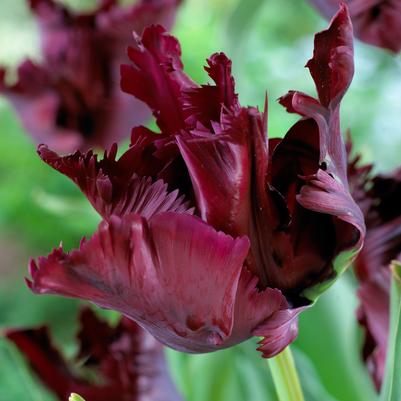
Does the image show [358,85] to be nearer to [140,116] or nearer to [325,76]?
[140,116]

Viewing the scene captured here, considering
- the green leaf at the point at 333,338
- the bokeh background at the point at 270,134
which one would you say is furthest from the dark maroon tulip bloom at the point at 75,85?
the green leaf at the point at 333,338

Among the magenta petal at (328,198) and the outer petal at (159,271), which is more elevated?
the magenta petal at (328,198)

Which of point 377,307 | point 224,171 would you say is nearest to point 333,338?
point 377,307

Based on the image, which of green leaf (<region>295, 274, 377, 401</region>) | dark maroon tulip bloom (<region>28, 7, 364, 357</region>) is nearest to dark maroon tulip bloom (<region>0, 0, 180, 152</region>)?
green leaf (<region>295, 274, 377, 401</region>)

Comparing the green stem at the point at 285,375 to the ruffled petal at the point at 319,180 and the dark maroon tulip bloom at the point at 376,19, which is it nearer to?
the ruffled petal at the point at 319,180

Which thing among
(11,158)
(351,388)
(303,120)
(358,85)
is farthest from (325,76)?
(11,158)

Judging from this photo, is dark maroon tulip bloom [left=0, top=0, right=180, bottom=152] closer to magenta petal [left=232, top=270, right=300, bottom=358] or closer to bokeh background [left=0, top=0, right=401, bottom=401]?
bokeh background [left=0, top=0, right=401, bottom=401]
